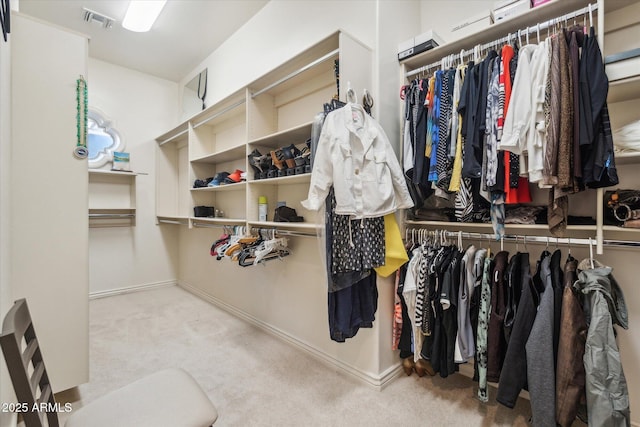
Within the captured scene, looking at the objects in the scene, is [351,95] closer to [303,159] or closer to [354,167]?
[354,167]

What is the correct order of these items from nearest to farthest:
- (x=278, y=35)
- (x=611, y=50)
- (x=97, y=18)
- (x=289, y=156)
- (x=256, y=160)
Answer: (x=611, y=50), (x=289, y=156), (x=256, y=160), (x=278, y=35), (x=97, y=18)

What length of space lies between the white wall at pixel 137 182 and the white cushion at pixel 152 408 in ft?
11.0

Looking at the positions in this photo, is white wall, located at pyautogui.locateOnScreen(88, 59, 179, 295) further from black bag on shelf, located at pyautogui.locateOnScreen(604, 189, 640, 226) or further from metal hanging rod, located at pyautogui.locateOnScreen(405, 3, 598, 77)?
black bag on shelf, located at pyautogui.locateOnScreen(604, 189, 640, 226)

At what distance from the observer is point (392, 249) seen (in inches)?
70.5

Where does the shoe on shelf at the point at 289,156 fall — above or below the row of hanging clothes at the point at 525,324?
above

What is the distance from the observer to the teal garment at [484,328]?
5.15ft

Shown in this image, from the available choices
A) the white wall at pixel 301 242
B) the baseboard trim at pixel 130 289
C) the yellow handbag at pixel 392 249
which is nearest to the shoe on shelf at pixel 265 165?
the white wall at pixel 301 242

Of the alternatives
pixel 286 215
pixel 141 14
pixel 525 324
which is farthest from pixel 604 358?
pixel 141 14

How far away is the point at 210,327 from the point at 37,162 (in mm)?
1947

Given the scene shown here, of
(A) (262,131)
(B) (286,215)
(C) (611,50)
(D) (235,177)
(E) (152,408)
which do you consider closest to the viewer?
(E) (152,408)

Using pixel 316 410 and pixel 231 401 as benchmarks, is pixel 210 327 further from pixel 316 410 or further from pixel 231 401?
pixel 316 410

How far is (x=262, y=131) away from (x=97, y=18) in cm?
219

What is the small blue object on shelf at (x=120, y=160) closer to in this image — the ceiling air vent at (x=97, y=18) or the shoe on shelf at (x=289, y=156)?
the ceiling air vent at (x=97, y=18)

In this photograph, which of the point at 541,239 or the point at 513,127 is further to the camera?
the point at 541,239
